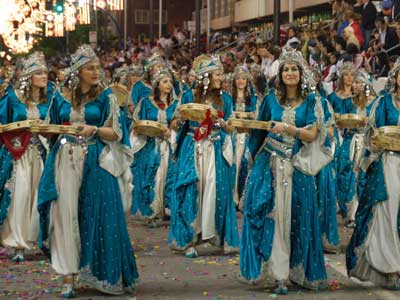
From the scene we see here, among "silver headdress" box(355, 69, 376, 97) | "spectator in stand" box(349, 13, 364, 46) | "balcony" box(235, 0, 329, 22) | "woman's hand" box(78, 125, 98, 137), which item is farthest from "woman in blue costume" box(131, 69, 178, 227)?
"balcony" box(235, 0, 329, 22)

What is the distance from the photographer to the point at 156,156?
51.4ft

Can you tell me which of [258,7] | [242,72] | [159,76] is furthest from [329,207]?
[258,7]

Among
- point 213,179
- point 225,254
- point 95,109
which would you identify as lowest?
point 225,254

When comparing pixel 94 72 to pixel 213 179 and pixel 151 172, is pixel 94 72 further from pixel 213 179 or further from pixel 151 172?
pixel 151 172

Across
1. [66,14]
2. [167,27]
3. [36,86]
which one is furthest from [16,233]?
[167,27]

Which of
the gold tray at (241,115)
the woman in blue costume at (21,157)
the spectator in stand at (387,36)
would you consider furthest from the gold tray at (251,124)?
the spectator in stand at (387,36)

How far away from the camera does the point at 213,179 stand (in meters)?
12.8

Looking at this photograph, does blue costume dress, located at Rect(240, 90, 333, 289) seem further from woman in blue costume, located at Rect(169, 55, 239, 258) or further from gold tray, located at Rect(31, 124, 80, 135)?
woman in blue costume, located at Rect(169, 55, 239, 258)

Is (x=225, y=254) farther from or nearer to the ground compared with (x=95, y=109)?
nearer to the ground

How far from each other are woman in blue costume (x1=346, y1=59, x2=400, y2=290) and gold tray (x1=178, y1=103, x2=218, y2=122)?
2549 mm

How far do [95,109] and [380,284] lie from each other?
2.90 metres

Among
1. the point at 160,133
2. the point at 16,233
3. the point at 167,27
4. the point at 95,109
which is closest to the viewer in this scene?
the point at 95,109

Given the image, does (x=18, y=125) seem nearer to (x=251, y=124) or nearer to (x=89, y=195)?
(x=89, y=195)

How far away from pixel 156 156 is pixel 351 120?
2.56 metres
